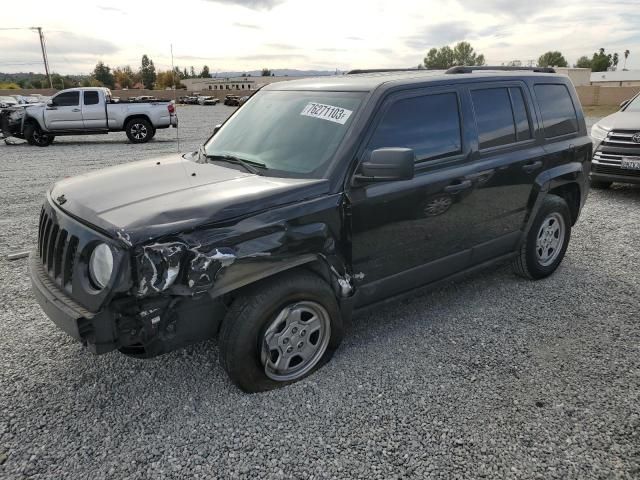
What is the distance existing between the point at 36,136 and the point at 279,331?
17.0 m

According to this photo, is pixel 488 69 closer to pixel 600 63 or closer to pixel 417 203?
pixel 417 203

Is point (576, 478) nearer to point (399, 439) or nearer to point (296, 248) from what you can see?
Answer: point (399, 439)

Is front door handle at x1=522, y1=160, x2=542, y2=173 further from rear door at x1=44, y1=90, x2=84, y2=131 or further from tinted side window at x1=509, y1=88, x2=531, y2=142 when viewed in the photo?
rear door at x1=44, y1=90, x2=84, y2=131

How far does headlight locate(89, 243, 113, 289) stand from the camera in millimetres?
2566

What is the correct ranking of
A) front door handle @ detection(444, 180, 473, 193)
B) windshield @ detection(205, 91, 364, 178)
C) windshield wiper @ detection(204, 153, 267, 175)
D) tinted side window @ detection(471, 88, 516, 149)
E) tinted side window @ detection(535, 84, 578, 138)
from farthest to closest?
tinted side window @ detection(535, 84, 578, 138) < tinted side window @ detection(471, 88, 516, 149) < front door handle @ detection(444, 180, 473, 193) < windshield wiper @ detection(204, 153, 267, 175) < windshield @ detection(205, 91, 364, 178)

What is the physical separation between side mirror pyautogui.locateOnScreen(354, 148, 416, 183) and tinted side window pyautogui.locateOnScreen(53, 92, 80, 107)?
16.7m

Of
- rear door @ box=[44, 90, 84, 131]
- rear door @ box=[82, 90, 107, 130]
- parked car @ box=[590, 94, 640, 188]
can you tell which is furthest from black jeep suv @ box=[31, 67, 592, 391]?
rear door @ box=[44, 90, 84, 131]

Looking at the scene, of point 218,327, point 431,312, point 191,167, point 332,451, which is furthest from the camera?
point 431,312

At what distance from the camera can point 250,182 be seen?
312cm

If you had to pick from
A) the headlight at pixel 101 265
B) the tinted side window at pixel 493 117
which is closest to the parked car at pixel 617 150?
the tinted side window at pixel 493 117

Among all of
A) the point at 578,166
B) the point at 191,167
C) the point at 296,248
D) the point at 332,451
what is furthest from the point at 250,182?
the point at 578,166

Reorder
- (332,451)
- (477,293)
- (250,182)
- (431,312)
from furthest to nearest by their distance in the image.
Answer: (477,293) < (431,312) < (250,182) < (332,451)

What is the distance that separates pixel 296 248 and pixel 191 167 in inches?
48.5

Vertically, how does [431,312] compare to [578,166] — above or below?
below
